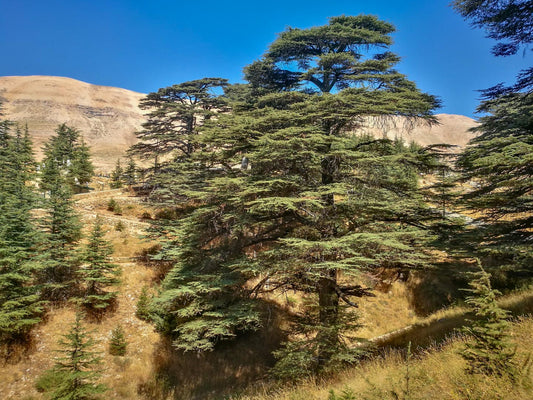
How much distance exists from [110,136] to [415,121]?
425 feet

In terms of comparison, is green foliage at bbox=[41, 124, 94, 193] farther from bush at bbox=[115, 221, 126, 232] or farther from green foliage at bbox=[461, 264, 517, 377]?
green foliage at bbox=[461, 264, 517, 377]

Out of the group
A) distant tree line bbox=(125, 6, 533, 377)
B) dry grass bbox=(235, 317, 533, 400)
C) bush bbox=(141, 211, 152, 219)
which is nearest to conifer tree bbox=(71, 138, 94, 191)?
bush bbox=(141, 211, 152, 219)

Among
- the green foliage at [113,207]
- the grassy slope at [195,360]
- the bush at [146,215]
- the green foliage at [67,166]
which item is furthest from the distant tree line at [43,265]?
the green foliage at [67,166]

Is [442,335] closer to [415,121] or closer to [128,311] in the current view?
[415,121]

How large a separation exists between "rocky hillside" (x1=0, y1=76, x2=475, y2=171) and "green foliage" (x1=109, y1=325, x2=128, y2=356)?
83.5 meters

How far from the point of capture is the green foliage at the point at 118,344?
1241 cm

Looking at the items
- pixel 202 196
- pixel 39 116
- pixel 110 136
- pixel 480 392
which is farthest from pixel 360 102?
pixel 39 116

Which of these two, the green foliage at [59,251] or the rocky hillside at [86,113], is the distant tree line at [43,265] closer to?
the green foliage at [59,251]

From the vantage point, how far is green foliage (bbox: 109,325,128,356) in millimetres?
12406

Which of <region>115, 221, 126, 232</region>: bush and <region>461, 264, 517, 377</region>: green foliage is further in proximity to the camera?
<region>115, 221, 126, 232</region>: bush

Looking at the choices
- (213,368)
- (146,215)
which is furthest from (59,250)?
(213,368)

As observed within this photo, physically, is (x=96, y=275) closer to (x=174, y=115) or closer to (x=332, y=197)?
(x=332, y=197)

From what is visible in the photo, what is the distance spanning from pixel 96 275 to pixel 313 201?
1251cm

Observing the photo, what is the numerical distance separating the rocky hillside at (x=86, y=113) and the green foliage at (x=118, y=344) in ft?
274
